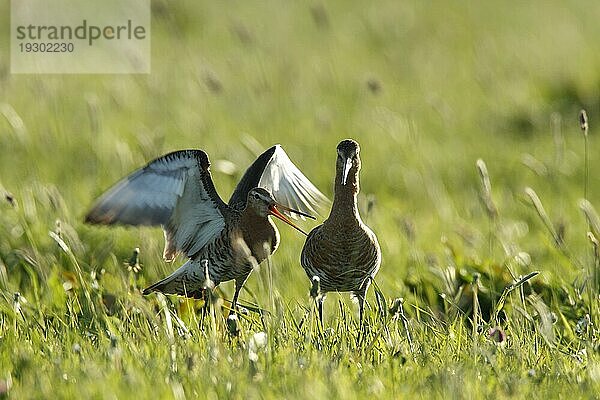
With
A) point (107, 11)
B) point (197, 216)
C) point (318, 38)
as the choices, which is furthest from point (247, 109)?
point (197, 216)

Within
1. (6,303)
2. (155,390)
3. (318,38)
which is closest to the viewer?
(155,390)

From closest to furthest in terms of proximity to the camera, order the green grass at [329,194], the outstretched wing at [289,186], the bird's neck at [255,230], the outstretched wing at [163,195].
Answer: the green grass at [329,194] < the outstretched wing at [163,195] < the bird's neck at [255,230] < the outstretched wing at [289,186]

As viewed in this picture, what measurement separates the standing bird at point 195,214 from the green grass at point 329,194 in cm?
20

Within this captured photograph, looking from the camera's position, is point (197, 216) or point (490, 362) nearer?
point (490, 362)

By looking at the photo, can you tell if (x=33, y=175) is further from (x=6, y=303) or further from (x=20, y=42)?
(x=20, y=42)

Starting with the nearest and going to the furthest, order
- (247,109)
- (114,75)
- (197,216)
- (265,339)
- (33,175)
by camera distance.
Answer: (265,339) → (197,216) → (33,175) → (247,109) → (114,75)

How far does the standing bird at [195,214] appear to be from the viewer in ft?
18.3

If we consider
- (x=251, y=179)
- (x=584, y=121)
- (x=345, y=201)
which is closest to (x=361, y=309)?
(x=345, y=201)

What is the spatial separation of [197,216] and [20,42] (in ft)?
26.6

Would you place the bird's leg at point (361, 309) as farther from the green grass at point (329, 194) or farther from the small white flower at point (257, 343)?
the small white flower at point (257, 343)

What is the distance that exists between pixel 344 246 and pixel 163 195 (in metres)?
0.97

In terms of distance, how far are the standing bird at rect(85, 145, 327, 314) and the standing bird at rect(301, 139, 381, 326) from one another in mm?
277

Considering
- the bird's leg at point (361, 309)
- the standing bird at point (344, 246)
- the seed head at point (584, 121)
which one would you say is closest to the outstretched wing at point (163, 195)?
the standing bird at point (344, 246)

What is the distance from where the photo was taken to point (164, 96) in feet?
37.7
